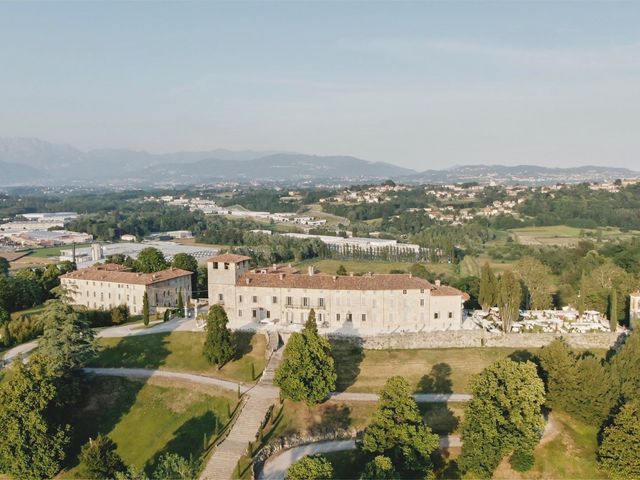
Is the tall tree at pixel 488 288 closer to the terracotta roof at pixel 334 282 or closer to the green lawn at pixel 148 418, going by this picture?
the terracotta roof at pixel 334 282

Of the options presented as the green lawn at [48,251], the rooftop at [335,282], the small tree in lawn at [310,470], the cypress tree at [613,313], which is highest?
the rooftop at [335,282]

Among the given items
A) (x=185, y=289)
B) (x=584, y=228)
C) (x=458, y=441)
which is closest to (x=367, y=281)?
(x=458, y=441)

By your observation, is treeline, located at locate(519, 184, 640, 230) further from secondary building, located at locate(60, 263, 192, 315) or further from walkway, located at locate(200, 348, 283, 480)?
walkway, located at locate(200, 348, 283, 480)

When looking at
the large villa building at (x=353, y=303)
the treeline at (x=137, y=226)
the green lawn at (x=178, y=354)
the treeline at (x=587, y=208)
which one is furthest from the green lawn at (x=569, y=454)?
the treeline at (x=137, y=226)

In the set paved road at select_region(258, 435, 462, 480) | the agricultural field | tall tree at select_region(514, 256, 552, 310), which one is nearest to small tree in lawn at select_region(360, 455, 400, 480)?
paved road at select_region(258, 435, 462, 480)

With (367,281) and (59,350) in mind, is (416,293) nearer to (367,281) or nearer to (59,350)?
(367,281)
